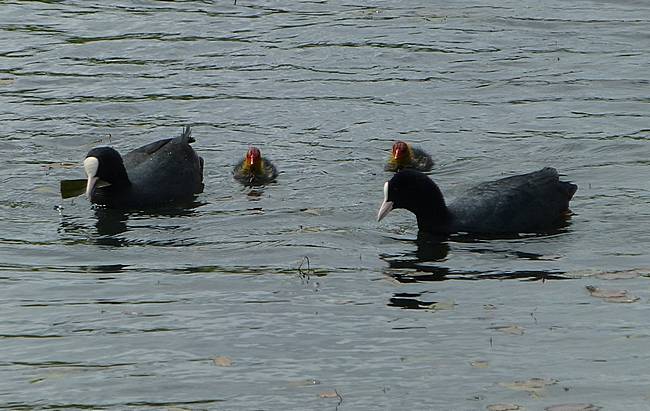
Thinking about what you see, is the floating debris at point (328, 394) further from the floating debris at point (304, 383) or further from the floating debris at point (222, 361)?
the floating debris at point (222, 361)

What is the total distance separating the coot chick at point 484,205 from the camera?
45.2ft

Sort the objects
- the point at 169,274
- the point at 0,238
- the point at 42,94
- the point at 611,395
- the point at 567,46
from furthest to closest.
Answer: the point at 567,46 → the point at 42,94 → the point at 0,238 → the point at 169,274 → the point at 611,395

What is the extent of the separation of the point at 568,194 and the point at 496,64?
5.58 m

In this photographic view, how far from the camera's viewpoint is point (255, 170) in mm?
15508

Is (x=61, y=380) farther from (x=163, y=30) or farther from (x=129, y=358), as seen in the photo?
(x=163, y=30)

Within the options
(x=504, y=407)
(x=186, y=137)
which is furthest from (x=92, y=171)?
(x=504, y=407)

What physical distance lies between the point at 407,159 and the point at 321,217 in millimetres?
1704

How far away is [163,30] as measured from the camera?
844 inches

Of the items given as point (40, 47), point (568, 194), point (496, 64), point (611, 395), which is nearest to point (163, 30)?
point (40, 47)

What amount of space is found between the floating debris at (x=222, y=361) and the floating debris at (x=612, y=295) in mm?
2876

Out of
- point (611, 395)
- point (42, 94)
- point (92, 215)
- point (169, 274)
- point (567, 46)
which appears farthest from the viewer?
point (567, 46)

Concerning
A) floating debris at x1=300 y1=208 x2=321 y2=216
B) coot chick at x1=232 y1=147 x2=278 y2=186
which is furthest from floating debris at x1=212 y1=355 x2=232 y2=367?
coot chick at x1=232 y1=147 x2=278 y2=186

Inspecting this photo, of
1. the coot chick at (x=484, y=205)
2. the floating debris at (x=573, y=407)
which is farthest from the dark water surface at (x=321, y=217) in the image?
the coot chick at (x=484, y=205)

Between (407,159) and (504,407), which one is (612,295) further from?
(407,159)
